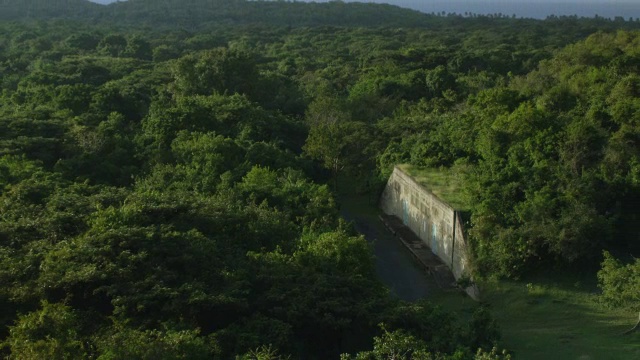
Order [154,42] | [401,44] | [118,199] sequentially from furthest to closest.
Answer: [401,44] < [154,42] < [118,199]

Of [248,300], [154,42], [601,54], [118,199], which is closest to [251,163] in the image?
[118,199]

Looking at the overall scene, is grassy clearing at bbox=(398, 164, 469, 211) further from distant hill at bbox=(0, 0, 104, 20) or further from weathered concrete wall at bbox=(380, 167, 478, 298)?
distant hill at bbox=(0, 0, 104, 20)

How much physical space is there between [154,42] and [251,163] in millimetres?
46544

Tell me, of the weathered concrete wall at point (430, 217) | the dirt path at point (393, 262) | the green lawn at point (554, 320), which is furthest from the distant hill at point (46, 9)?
the green lawn at point (554, 320)

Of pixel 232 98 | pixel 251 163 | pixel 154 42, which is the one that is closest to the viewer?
pixel 251 163

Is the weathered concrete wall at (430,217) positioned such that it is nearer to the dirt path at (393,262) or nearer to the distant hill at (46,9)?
the dirt path at (393,262)

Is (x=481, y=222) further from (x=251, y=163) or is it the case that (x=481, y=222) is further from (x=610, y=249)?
(x=251, y=163)

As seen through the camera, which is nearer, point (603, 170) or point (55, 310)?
point (55, 310)

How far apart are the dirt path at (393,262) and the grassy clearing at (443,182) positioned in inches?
90.8

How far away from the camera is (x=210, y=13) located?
369ft

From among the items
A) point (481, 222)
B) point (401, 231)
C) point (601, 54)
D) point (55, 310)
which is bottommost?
point (401, 231)

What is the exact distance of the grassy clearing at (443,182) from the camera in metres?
22.5

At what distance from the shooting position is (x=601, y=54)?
36.6 m

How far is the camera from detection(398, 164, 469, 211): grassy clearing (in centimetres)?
2252
